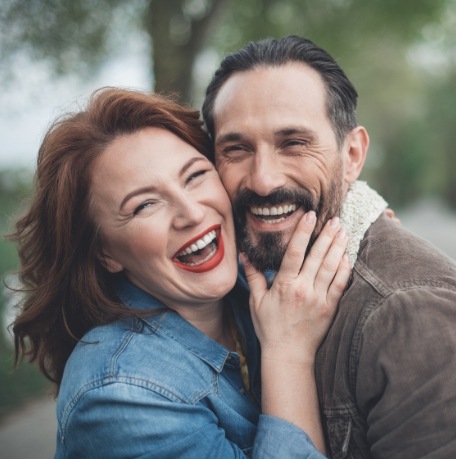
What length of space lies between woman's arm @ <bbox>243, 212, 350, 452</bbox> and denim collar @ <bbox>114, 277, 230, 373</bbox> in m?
0.23

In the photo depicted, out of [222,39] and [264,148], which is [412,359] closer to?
[264,148]

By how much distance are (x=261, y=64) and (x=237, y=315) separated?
1.26 meters

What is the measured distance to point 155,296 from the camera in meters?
2.46

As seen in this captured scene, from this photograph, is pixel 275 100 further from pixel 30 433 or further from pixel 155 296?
pixel 30 433

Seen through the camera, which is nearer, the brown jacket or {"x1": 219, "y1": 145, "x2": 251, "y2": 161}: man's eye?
the brown jacket

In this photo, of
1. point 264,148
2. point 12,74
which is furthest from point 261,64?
point 12,74

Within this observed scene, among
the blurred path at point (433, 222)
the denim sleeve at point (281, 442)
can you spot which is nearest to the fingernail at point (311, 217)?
the denim sleeve at point (281, 442)

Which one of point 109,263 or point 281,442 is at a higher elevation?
point 109,263

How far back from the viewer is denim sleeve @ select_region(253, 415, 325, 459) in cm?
192

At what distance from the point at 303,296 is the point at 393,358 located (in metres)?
0.54

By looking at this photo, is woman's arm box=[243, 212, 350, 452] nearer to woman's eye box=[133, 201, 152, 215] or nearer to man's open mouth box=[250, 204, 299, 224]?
man's open mouth box=[250, 204, 299, 224]

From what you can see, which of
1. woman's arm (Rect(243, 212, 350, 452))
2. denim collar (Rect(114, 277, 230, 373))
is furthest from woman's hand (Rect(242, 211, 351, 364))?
denim collar (Rect(114, 277, 230, 373))

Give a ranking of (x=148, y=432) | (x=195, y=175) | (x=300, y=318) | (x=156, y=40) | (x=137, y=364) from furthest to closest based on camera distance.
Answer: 1. (x=156, y=40)
2. (x=195, y=175)
3. (x=300, y=318)
4. (x=137, y=364)
5. (x=148, y=432)

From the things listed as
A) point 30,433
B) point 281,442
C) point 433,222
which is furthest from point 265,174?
point 433,222
